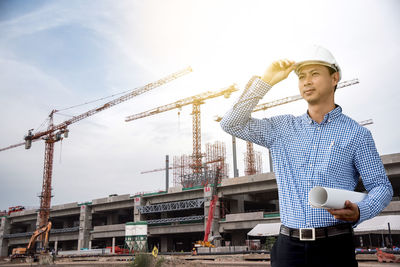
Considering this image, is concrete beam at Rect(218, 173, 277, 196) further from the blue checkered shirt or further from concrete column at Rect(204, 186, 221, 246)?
the blue checkered shirt

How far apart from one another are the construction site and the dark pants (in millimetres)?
18400

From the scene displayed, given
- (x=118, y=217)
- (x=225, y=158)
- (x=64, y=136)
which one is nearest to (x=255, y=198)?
(x=225, y=158)

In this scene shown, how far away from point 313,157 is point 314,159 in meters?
0.02

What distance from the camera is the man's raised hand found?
92.1 inches

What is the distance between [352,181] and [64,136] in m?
76.0

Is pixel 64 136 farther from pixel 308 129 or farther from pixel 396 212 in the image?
pixel 308 129

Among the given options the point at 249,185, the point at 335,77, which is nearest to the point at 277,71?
the point at 335,77

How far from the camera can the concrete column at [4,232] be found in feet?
225

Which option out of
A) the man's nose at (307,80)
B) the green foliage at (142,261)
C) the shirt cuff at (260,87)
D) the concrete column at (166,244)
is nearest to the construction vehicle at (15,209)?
the concrete column at (166,244)

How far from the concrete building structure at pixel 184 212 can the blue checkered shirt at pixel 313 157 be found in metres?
33.6

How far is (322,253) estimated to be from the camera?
2.04 m

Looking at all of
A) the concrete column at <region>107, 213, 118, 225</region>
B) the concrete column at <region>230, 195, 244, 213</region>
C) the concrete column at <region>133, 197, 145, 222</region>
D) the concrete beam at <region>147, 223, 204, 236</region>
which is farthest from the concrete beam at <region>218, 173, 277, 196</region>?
the concrete column at <region>107, 213, 118, 225</region>

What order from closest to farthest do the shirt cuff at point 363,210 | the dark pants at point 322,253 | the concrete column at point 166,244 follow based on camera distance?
the shirt cuff at point 363,210, the dark pants at point 322,253, the concrete column at point 166,244

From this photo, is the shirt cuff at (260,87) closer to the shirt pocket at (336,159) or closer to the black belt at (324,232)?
the shirt pocket at (336,159)
